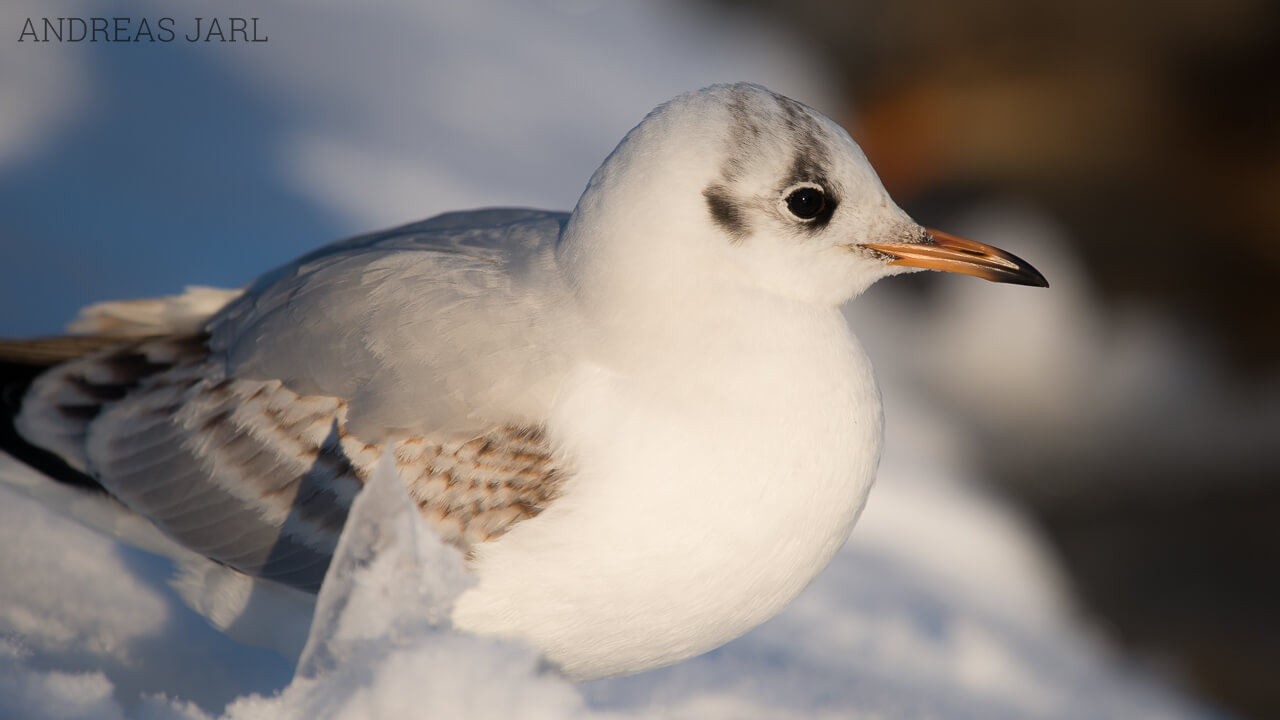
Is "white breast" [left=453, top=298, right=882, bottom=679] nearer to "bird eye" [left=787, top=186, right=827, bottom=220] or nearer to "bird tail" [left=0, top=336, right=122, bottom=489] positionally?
"bird eye" [left=787, top=186, right=827, bottom=220]

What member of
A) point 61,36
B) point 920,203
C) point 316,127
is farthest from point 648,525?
point 920,203

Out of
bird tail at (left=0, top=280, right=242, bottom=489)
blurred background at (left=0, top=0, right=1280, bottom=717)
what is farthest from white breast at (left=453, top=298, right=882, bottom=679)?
blurred background at (left=0, top=0, right=1280, bottom=717)

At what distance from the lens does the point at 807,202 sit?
2.33m

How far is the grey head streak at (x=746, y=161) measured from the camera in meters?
2.29

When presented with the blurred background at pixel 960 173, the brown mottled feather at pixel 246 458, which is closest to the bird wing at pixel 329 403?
the brown mottled feather at pixel 246 458

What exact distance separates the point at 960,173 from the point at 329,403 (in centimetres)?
507

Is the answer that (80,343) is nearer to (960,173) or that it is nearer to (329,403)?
(329,403)

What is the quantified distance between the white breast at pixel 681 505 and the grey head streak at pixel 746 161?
0.21 meters

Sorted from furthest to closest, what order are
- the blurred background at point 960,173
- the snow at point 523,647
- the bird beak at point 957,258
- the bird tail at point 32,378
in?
1. the blurred background at point 960,173
2. the bird tail at point 32,378
3. the bird beak at point 957,258
4. the snow at point 523,647

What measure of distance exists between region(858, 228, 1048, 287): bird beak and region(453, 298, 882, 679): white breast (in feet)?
0.92

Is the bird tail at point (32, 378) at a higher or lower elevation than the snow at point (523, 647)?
higher

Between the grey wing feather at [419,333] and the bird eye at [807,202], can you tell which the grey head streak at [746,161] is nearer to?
the bird eye at [807,202]

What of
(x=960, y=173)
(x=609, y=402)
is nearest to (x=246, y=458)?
(x=609, y=402)

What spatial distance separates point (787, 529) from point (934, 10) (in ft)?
17.2
